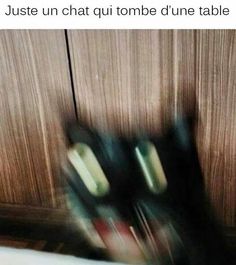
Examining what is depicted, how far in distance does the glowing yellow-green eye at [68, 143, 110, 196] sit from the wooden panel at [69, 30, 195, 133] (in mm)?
63

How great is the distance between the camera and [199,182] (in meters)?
0.80

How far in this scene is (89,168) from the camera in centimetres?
83

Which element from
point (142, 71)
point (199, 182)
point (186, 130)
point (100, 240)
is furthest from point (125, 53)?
point (100, 240)

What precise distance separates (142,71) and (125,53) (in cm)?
4

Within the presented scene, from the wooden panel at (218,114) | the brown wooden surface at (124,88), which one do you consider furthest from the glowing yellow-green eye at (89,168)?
the wooden panel at (218,114)

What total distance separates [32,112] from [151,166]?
25 cm

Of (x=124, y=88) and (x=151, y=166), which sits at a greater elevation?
(x=124, y=88)

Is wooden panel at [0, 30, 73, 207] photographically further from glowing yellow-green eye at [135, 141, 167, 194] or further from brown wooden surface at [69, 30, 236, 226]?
glowing yellow-green eye at [135, 141, 167, 194]

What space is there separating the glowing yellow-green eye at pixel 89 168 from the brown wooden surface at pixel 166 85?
6cm

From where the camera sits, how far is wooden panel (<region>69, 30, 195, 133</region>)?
2.31ft
